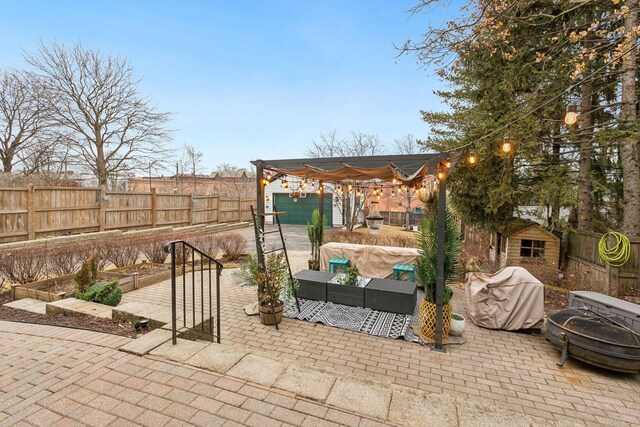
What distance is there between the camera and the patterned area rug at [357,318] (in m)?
4.41

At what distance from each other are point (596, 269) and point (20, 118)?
2297cm

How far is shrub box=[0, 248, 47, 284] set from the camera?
523 centimetres

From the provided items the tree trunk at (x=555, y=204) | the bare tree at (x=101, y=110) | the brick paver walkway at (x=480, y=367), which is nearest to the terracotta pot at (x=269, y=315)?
the brick paver walkway at (x=480, y=367)

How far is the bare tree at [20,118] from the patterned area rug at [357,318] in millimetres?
16990

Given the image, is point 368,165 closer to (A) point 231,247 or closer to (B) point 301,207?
(A) point 231,247

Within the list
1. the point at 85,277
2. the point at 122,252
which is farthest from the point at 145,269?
the point at 85,277

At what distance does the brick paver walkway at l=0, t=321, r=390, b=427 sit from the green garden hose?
5884mm

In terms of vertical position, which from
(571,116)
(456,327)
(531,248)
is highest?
(571,116)

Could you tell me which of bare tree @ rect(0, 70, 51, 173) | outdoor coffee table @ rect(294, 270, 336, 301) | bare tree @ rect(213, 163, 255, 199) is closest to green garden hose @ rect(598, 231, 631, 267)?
outdoor coffee table @ rect(294, 270, 336, 301)

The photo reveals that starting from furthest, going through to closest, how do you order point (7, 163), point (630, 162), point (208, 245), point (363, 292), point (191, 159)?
point (191, 159) < point (7, 163) < point (208, 245) < point (630, 162) < point (363, 292)

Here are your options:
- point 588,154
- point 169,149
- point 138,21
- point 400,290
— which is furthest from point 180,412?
point 169,149

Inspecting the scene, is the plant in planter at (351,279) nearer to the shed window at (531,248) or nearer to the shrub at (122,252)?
the shed window at (531,248)

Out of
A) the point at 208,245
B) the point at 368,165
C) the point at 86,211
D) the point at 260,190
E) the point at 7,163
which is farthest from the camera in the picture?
the point at 7,163

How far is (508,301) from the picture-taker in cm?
457
